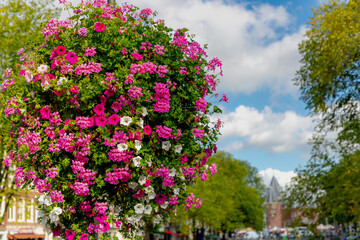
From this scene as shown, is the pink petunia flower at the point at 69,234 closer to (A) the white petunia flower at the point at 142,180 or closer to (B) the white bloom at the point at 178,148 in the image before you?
(A) the white petunia flower at the point at 142,180

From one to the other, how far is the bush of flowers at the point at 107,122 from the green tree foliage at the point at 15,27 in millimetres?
14154

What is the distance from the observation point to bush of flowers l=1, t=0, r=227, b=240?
746cm

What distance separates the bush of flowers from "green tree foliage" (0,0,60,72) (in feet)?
46.4

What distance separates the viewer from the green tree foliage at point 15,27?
2189cm

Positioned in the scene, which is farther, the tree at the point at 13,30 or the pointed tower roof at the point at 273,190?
the pointed tower roof at the point at 273,190

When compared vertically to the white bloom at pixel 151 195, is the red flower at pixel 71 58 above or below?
above

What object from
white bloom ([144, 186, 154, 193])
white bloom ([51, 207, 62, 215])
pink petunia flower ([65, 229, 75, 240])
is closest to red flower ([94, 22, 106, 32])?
white bloom ([144, 186, 154, 193])

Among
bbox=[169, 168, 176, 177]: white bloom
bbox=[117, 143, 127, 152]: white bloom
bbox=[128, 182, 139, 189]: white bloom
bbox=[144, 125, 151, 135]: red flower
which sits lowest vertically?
bbox=[128, 182, 139, 189]: white bloom

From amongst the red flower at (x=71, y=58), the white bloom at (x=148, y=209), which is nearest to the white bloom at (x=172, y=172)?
the white bloom at (x=148, y=209)

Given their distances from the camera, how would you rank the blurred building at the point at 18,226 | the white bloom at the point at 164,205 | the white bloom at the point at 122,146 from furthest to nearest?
the blurred building at the point at 18,226 < the white bloom at the point at 164,205 < the white bloom at the point at 122,146

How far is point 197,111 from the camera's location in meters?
8.38

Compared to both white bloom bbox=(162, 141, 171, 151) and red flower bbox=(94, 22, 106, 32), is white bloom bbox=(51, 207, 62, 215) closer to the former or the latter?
white bloom bbox=(162, 141, 171, 151)

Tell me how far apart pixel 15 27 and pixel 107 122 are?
1688 cm

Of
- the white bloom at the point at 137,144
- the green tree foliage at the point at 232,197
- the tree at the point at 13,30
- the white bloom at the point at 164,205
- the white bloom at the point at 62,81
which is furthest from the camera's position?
the green tree foliage at the point at 232,197
